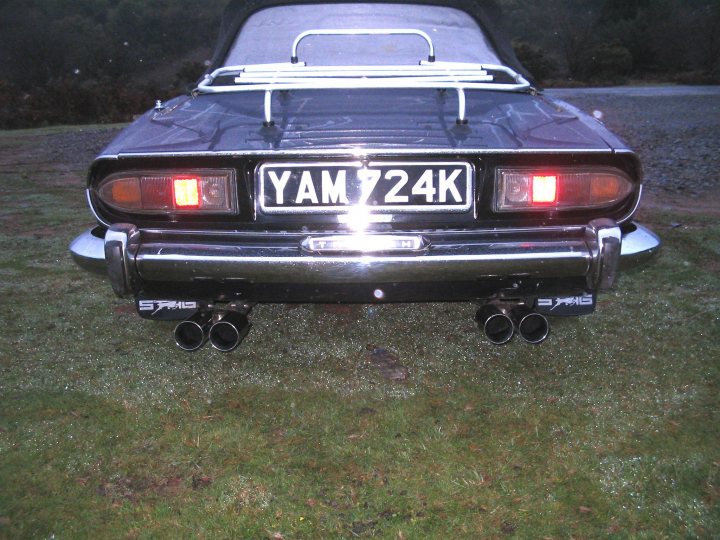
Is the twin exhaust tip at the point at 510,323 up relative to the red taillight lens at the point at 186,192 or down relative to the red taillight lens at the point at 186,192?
down

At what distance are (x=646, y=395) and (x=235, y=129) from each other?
1.92 metres

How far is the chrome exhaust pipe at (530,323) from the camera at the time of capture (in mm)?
2668

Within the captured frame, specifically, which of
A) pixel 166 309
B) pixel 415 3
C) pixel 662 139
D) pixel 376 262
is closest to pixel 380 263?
pixel 376 262

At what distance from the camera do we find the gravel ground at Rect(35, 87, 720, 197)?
6914 mm

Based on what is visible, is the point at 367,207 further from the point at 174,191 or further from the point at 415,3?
the point at 415,3

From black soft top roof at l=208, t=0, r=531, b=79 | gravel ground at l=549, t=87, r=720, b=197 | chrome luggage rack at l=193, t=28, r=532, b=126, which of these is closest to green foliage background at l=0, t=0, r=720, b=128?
gravel ground at l=549, t=87, r=720, b=197

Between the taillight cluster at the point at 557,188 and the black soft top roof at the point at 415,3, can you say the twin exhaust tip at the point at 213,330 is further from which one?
the black soft top roof at the point at 415,3

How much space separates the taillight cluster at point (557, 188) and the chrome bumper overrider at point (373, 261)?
0.37 feet

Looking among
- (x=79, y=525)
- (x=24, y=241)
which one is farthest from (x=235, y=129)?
(x=24, y=241)

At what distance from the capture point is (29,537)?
1.86m

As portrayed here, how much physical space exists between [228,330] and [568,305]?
1429 mm

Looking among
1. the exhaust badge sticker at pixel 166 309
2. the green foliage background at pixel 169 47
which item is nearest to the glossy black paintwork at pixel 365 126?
the exhaust badge sticker at pixel 166 309

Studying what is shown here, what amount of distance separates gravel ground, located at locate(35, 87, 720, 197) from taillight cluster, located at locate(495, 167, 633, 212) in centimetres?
433

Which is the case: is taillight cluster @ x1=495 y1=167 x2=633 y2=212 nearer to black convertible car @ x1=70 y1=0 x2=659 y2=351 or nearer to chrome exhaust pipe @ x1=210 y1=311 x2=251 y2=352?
black convertible car @ x1=70 y1=0 x2=659 y2=351
